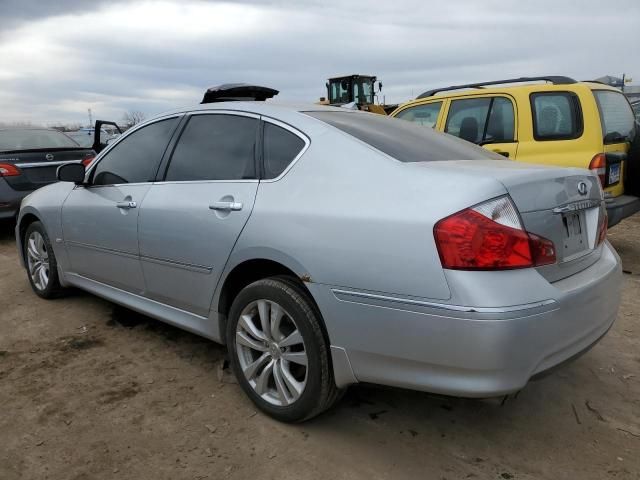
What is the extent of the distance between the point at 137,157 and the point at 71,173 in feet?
2.02

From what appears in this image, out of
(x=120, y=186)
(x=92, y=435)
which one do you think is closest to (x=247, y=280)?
(x=92, y=435)

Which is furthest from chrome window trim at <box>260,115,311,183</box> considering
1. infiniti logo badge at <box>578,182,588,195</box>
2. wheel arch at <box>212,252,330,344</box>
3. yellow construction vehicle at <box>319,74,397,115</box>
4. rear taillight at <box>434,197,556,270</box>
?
yellow construction vehicle at <box>319,74,397,115</box>

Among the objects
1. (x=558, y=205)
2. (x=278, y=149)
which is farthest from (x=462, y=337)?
(x=278, y=149)

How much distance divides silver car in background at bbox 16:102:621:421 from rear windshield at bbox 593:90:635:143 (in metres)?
2.83

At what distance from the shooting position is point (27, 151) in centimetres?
698

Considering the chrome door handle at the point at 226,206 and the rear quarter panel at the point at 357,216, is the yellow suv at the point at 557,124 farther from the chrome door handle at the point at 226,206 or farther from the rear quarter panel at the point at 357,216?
the chrome door handle at the point at 226,206

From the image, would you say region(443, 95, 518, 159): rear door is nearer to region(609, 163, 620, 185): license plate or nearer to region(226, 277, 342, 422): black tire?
region(609, 163, 620, 185): license plate

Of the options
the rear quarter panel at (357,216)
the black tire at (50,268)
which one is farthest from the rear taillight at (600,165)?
the black tire at (50,268)

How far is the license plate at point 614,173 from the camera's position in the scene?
16.8ft

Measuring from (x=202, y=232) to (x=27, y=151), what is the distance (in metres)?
5.29

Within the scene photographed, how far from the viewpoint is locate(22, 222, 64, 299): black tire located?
14.4 ft

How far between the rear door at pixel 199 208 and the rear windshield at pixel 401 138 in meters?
0.49

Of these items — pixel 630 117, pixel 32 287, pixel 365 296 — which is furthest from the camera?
pixel 630 117

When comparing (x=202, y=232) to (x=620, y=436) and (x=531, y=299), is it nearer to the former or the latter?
(x=531, y=299)
